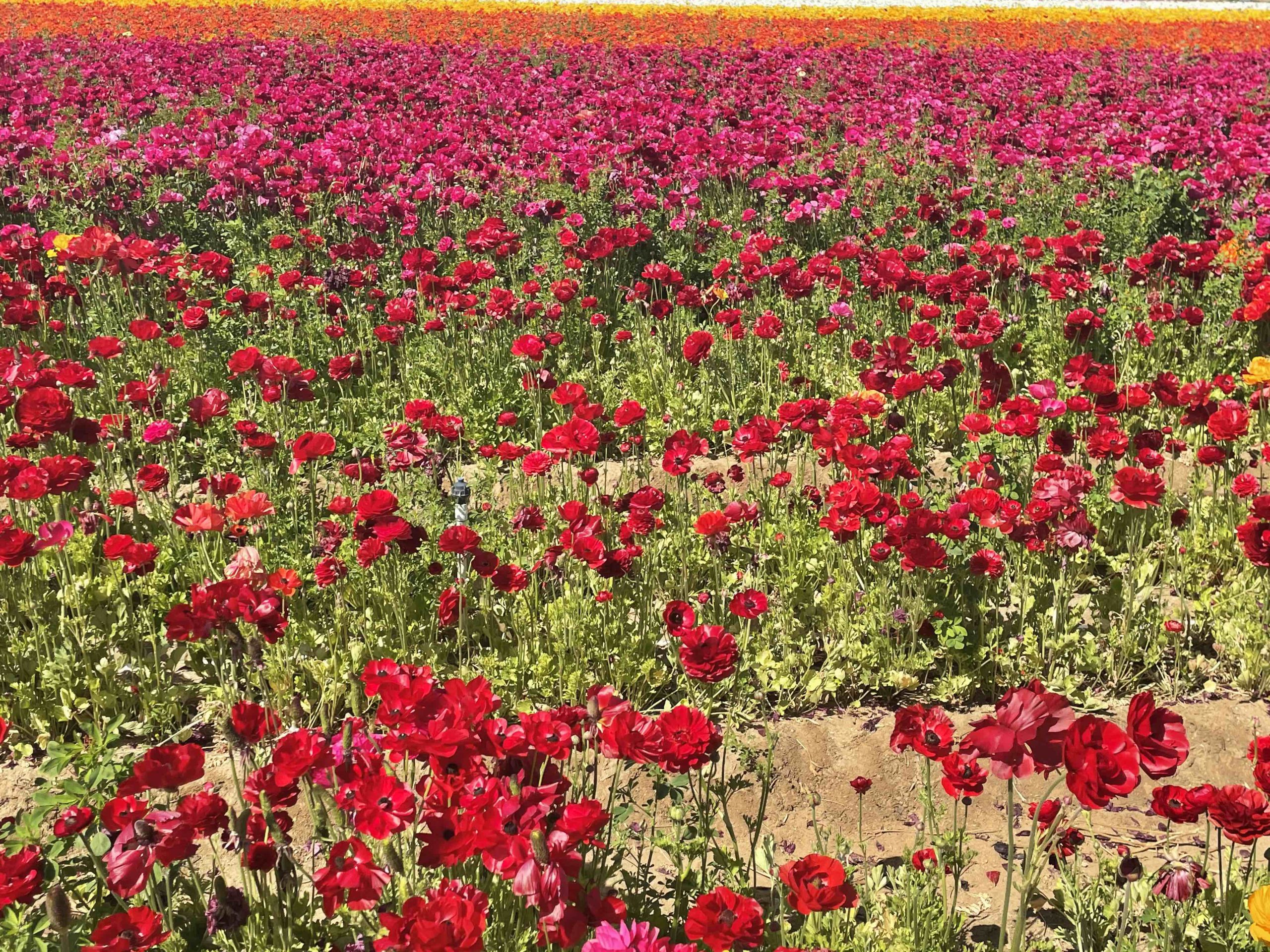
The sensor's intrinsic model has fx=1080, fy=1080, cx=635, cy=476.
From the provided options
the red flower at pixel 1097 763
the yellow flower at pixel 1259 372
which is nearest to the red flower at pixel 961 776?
the red flower at pixel 1097 763

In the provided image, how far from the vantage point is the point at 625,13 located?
80.1ft

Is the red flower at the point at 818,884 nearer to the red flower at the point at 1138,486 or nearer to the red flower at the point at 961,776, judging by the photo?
the red flower at the point at 961,776

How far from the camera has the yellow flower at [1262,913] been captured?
5.77 feet

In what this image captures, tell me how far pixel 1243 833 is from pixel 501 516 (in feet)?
9.62

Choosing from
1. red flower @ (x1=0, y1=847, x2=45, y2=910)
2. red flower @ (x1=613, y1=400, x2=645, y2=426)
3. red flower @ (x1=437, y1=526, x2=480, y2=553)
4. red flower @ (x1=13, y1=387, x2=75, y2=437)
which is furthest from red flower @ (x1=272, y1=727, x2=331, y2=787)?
red flower @ (x1=13, y1=387, x2=75, y2=437)

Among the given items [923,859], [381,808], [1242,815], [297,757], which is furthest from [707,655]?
[1242,815]

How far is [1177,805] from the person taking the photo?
6.80ft

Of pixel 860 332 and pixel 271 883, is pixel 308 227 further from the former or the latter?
pixel 271 883

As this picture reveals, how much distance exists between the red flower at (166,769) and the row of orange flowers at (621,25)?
17.3 metres

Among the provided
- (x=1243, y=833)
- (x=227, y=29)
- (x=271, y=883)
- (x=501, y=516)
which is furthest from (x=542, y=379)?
(x=227, y=29)

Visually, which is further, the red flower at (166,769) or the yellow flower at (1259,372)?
the yellow flower at (1259,372)

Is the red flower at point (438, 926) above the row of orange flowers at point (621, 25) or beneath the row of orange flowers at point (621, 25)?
beneath

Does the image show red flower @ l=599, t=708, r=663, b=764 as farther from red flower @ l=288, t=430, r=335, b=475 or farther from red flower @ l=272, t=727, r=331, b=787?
red flower @ l=288, t=430, r=335, b=475

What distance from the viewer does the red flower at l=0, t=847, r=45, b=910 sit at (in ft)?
5.96
